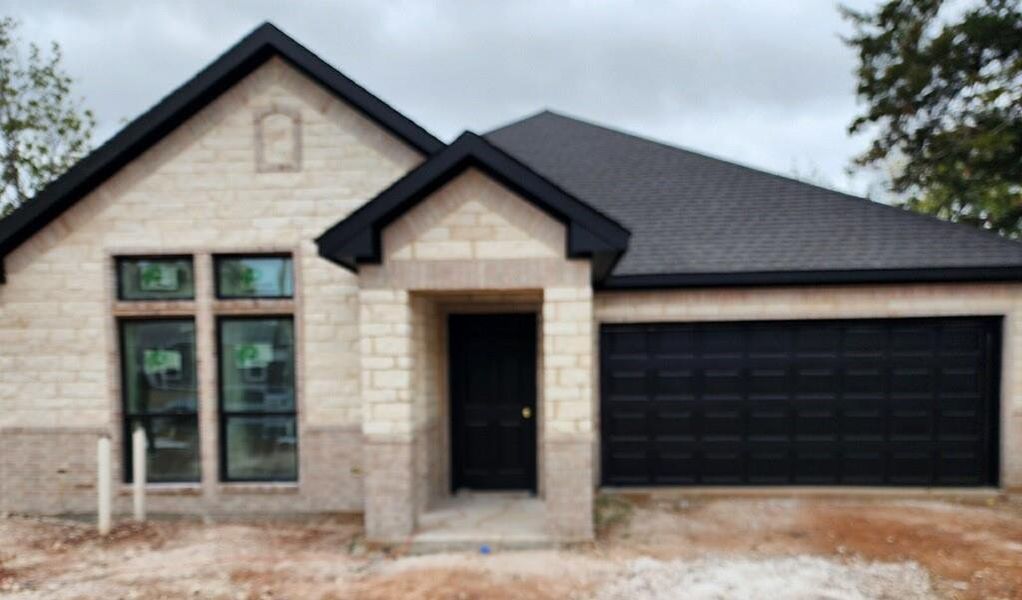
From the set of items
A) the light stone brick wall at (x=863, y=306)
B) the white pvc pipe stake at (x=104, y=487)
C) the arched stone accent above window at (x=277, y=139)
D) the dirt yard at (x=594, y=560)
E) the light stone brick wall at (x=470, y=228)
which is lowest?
the dirt yard at (x=594, y=560)

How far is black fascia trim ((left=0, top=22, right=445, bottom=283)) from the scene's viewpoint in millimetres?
6711

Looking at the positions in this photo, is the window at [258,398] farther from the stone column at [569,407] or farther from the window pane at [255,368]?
the stone column at [569,407]

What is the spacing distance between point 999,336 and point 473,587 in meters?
8.02

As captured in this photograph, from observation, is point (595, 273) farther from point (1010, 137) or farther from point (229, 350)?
point (1010, 137)

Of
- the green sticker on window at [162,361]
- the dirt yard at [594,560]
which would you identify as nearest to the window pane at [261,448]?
the dirt yard at [594,560]

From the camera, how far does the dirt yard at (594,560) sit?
4.72m

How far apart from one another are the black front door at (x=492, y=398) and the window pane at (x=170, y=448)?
11.4ft

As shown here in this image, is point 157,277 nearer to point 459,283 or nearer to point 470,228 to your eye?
point 459,283

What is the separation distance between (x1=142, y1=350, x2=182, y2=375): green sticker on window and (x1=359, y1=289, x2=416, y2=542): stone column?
320 centimetres

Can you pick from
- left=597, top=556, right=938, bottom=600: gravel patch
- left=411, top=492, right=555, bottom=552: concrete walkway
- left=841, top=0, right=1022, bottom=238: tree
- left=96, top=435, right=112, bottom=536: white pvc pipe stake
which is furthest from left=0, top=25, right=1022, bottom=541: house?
left=841, top=0, right=1022, bottom=238: tree

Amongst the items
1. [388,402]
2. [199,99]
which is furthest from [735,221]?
[199,99]

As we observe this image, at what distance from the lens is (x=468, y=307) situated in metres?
7.17

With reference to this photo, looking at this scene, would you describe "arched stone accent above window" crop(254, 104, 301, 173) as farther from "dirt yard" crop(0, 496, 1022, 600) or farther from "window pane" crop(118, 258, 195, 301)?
"dirt yard" crop(0, 496, 1022, 600)

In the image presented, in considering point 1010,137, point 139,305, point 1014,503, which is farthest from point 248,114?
point 1010,137
